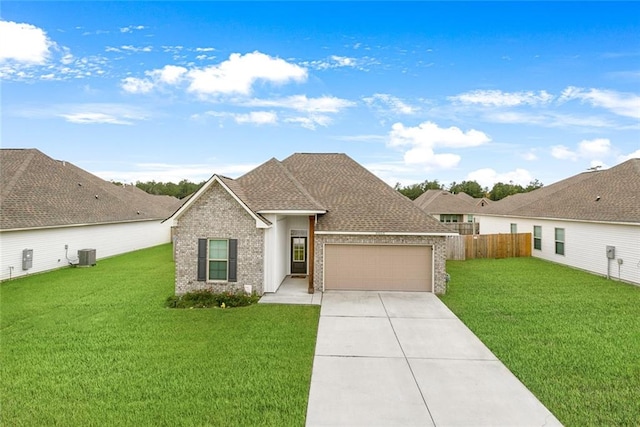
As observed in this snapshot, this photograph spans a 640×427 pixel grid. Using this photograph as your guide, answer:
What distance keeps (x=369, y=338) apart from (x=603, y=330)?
604cm

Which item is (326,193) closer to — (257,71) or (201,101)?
(257,71)

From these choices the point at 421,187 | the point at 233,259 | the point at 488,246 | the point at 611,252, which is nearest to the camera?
the point at 233,259

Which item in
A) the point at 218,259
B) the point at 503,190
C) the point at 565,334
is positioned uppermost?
the point at 503,190

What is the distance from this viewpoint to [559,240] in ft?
61.3

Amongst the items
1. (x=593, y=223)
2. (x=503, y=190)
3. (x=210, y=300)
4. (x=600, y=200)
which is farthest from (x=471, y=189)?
(x=210, y=300)

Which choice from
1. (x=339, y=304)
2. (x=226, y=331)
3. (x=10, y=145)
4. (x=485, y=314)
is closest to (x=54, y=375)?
(x=226, y=331)

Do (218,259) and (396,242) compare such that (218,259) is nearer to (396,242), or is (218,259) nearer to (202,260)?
(202,260)

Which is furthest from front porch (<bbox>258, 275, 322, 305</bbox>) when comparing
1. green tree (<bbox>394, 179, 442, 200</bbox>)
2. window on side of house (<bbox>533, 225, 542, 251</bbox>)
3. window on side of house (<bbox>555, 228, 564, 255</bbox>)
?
green tree (<bbox>394, 179, 442, 200</bbox>)

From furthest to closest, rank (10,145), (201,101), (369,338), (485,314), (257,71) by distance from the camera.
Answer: (10,145) < (201,101) < (257,71) < (485,314) < (369,338)

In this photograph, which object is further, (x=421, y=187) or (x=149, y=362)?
(x=421, y=187)

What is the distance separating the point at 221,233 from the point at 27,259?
34.7ft

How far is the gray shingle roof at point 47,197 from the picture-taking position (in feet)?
50.5

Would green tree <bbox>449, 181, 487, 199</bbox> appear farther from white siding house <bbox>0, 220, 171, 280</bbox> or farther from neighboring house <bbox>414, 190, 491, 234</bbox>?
white siding house <bbox>0, 220, 171, 280</bbox>

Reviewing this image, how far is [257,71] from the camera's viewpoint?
17.6m
